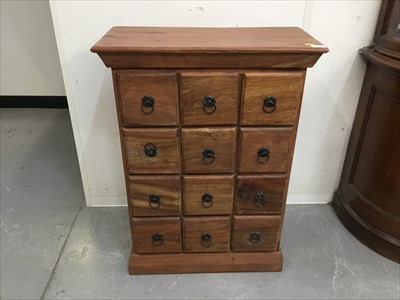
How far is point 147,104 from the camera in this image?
111 centimetres

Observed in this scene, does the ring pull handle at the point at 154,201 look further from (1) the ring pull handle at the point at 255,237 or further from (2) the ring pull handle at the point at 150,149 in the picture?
(1) the ring pull handle at the point at 255,237

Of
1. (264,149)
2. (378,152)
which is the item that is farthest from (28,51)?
(378,152)

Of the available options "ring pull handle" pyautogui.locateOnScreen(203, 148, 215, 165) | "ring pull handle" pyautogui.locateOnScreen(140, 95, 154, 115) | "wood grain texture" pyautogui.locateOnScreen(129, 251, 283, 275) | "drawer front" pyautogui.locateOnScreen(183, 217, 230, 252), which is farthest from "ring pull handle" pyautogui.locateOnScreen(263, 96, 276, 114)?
"wood grain texture" pyautogui.locateOnScreen(129, 251, 283, 275)

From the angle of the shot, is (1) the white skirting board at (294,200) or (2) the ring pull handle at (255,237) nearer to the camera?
(2) the ring pull handle at (255,237)

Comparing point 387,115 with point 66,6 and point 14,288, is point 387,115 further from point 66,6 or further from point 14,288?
point 14,288

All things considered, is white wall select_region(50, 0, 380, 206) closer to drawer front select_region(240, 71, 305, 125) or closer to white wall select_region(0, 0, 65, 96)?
drawer front select_region(240, 71, 305, 125)

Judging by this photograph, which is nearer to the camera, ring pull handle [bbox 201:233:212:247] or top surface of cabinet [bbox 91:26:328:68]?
top surface of cabinet [bbox 91:26:328:68]

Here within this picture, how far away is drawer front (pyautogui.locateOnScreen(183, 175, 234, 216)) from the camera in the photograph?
49.9 inches

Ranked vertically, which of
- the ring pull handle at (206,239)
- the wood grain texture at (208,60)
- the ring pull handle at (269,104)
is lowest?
the ring pull handle at (206,239)

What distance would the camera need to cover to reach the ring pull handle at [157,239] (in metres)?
1.39

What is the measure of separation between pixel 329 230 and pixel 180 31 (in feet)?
3.88

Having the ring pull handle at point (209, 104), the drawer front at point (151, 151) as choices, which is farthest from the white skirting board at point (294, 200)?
the ring pull handle at point (209, 104)

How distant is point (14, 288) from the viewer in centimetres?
139

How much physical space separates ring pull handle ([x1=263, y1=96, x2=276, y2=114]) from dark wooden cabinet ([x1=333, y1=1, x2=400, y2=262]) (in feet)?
1.72
